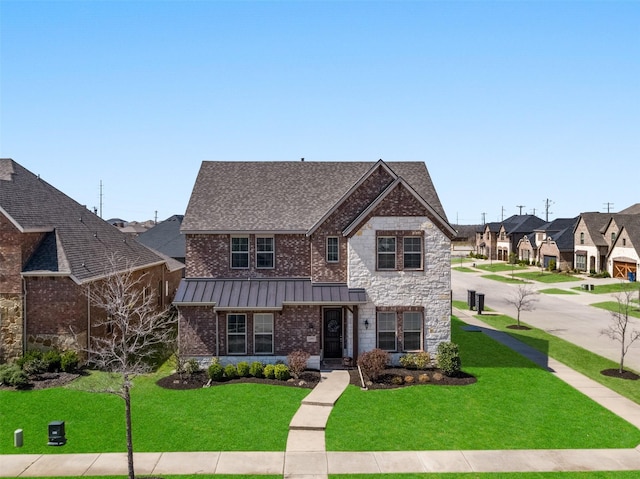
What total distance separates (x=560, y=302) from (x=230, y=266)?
33.6m

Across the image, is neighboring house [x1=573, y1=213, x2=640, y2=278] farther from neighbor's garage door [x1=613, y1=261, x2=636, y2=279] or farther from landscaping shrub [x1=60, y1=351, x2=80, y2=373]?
landscaping shrub [x1=60, y1=351, x2=80, y2=373]

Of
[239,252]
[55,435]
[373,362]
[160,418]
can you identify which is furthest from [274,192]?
[55,435]

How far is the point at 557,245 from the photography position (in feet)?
229

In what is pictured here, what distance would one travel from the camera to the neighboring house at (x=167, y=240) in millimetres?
39562

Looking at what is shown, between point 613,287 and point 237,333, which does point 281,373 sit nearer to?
point 237,333

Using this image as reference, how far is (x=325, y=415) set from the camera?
15.9 meters

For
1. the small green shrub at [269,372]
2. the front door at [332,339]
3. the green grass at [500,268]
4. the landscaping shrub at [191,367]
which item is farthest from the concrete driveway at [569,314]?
the landscaping shrub at [191,367]

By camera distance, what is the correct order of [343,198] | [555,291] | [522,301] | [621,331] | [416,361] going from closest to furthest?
[416,361], [343,198], [621,331], [522,301], [555,291]

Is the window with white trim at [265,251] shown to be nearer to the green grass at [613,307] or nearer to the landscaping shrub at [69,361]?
the landscaping shrub at [69,361]

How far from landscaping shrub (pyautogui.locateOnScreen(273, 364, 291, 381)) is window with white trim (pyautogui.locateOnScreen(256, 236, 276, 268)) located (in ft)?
18.3

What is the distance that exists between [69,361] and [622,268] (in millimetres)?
60885

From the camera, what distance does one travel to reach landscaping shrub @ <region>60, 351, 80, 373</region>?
20.2 metres

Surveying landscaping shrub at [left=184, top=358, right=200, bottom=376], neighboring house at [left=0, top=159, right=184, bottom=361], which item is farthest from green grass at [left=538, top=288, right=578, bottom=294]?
neighboring house at [left=0, top=159, right=184, bottom=361]

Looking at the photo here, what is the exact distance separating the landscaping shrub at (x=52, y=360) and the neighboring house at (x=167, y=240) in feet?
62.4
